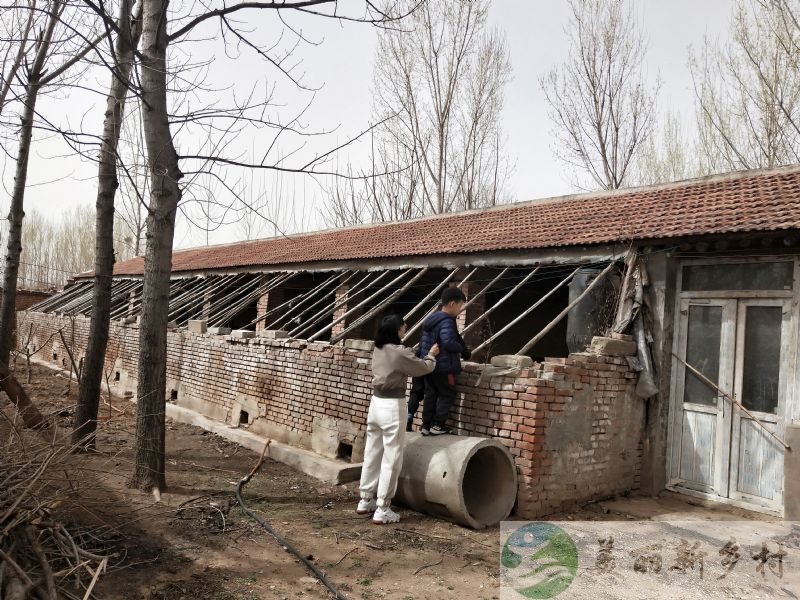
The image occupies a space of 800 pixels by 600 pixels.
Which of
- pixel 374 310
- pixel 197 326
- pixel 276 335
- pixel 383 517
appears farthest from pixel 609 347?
pixel 197 326

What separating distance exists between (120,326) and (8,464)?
11789 mm

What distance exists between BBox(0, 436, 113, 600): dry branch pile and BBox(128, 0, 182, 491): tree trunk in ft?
5.45

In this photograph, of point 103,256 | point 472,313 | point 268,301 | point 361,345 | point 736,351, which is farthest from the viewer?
point 268,301

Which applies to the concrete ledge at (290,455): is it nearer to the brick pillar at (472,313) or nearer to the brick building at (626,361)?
the brick building at (626,361)

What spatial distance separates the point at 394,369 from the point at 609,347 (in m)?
2.75

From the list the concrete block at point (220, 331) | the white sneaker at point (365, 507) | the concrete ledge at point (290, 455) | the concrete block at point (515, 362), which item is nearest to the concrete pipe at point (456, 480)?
the white sneaker at point (365, 507)

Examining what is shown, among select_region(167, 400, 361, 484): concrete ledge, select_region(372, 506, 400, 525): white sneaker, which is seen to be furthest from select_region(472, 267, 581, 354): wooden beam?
select_region(372, 506, 400, 525): white sneaker

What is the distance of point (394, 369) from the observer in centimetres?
565

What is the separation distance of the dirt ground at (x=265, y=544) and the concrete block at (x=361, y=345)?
195cm

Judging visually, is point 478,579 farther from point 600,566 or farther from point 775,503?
point 775,503

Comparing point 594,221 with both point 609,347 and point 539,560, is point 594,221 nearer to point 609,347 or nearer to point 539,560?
point 609,347

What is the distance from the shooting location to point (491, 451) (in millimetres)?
6062

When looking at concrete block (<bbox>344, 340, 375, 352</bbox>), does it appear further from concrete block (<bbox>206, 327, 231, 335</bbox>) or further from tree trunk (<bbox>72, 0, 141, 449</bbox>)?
concrete block (<bbox>206, 327, 231, 335</bbox>)

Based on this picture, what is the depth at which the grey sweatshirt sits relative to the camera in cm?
566
